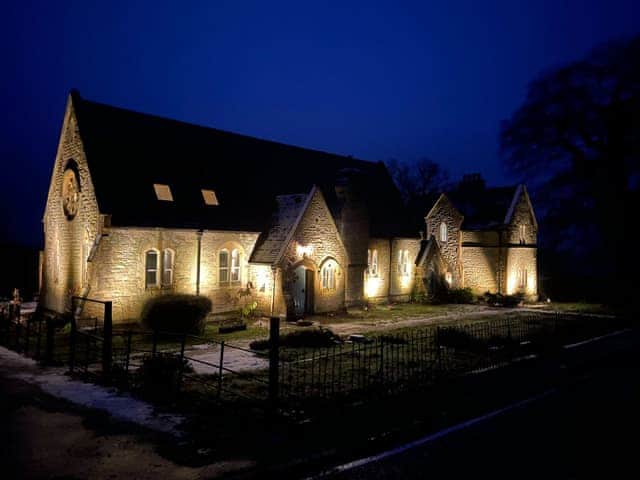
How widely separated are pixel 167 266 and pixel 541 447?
16.8 meters

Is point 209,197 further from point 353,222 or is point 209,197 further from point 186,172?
point 353,222

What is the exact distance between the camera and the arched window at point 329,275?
2467 centimetres

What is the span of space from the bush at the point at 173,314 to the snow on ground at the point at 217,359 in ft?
7.12

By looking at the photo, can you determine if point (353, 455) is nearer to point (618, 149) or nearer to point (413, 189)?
point (618, 149)

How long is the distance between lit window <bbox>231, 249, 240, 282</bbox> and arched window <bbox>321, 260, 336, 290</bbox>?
4.19 meters

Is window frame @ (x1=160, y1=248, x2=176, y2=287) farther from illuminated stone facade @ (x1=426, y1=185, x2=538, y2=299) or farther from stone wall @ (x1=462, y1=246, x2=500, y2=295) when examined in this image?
stone wall @ (x1=462, y1=246, x2=500, y2=295)

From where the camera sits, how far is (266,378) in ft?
39.8

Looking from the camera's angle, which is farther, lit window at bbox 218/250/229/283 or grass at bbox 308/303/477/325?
grass at bbox 308/303/477/325

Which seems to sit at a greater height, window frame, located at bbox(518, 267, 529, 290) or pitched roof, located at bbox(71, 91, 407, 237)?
pitched roof, located at bbox(71, 91, 407, 237)

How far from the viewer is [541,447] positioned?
26.1 ft

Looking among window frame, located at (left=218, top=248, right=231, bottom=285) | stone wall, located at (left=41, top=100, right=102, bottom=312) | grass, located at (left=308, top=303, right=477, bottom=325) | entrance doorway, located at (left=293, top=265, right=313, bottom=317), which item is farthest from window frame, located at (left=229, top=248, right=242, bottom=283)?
stone wall, located at (left=41, top=100, right=102, bottom=312)

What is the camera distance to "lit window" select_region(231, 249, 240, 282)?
23.4 meters

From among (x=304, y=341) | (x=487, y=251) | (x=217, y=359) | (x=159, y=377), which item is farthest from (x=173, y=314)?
(x=487, y=251)

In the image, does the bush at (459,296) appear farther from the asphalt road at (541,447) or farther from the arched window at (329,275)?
the asphalt road at (541,447)
